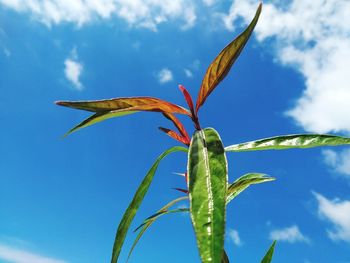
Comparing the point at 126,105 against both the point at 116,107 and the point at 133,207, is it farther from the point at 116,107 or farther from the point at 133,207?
the point at 133,207

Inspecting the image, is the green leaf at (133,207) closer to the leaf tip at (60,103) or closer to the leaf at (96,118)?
the leaf at (96,118)

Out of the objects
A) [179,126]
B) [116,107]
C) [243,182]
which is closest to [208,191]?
[116,107]

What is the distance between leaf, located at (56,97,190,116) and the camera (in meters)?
0.88

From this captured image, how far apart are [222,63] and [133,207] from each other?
493mm

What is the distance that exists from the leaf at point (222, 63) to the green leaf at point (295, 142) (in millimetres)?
180

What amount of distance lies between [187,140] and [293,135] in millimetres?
311

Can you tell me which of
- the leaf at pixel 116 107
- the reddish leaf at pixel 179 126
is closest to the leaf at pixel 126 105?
the leaf at pixel 116 107

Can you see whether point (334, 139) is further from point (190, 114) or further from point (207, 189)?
point (207, 189)

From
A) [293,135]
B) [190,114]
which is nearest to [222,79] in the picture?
[190,114]

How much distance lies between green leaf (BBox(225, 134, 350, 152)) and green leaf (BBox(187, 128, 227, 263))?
0.21m

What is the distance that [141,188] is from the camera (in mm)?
1186

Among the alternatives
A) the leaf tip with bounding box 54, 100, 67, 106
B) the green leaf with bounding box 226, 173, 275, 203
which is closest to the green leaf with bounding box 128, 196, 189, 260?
the green leaf with bounding box 226, 173, 275, 203

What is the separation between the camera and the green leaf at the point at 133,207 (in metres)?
1.14

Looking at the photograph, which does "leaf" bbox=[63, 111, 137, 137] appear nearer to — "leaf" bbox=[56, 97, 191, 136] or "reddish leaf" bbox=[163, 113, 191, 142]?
"leaf" bbox=[56, 97, 191, 136]
